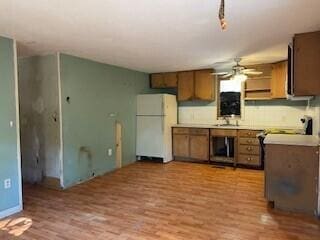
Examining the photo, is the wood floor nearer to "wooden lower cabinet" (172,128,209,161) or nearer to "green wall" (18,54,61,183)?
"green wall" (18,54,61,183)

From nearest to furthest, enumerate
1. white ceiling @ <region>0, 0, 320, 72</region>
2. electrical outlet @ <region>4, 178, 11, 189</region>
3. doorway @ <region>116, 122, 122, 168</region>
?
white ceiling @ <region>0, 0, 320, 72</region>, electrical outlet @ <region>4, 178, 11, 189</region>, doorway @ <region>116, 122, 122, 168</region>

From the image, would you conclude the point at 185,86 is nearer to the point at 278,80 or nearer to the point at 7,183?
the point at 278,80

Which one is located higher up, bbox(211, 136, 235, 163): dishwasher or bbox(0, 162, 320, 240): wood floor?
bbox(211, 136, 235, 163): dishwasher

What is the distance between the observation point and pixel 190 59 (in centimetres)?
436

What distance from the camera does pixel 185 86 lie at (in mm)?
5719

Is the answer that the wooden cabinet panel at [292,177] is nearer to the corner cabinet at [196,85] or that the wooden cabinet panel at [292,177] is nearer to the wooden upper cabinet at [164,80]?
the corner cabinet at [196,85]

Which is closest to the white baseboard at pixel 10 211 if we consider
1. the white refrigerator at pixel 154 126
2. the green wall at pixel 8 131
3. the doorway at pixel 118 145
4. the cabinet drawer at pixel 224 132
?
the green wall at pixel 8 131

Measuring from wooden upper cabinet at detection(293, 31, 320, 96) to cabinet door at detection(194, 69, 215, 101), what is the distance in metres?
2.62

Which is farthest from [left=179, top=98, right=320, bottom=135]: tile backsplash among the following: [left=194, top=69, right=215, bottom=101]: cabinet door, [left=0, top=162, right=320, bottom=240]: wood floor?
[left=0, top=162, right=320, bottom=240]: wood floor

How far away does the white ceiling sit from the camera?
2.08 metres

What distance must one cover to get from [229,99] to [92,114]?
2988 mm

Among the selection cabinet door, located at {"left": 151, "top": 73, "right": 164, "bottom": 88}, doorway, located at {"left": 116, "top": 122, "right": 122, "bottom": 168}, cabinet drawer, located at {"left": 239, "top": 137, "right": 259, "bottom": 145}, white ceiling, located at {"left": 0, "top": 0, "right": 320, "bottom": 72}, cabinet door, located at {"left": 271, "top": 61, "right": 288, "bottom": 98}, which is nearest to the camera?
white ceiling, located at {"left": 0, "top": 0, "right": 320, "bottom": 72}

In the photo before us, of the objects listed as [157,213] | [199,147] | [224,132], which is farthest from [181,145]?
[157,213]

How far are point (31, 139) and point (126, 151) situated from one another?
74.0 inches
